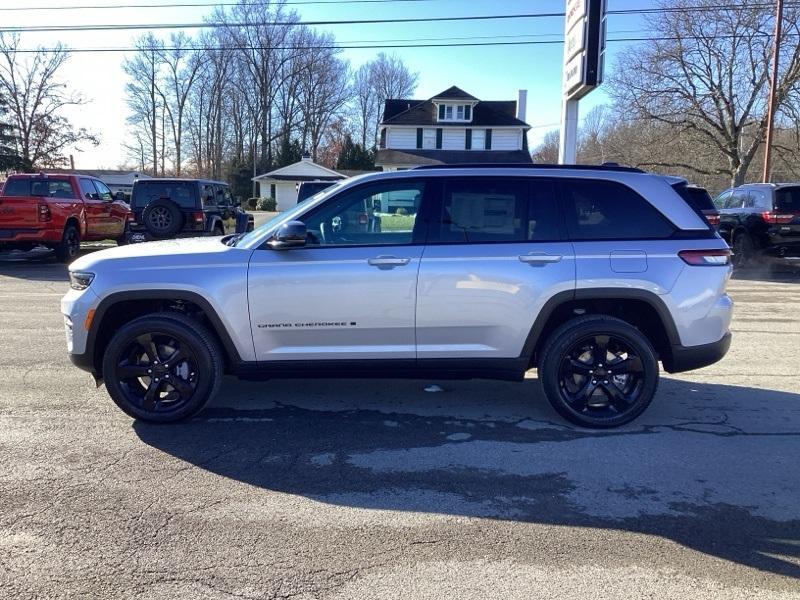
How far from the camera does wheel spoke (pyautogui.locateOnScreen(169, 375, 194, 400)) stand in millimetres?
4805

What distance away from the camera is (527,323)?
4.74 metres

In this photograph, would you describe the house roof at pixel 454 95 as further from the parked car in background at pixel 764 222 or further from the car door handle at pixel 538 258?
the car door handle at pixel 538 258

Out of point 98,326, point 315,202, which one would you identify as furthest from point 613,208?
point 98,326

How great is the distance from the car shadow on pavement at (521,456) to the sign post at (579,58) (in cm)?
716

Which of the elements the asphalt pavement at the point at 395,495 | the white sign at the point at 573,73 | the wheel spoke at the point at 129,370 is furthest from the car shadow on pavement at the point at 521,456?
the white sign at the point at 573,73

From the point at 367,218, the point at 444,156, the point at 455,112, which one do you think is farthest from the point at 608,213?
the point at 455,112

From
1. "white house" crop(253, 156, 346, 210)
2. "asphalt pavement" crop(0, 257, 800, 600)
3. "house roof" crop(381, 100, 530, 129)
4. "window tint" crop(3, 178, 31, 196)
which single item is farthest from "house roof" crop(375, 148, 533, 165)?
"asphalt pavement" crop(0, 257, 800, 600)

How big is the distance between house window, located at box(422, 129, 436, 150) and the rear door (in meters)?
44.5

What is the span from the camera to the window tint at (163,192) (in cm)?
1459

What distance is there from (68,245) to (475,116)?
3771cm

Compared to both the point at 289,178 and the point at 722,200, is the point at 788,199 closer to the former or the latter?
the point at 722,200

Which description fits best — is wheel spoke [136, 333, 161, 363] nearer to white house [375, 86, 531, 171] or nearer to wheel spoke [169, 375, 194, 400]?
wheel spoke [169, 375, 194, 400]

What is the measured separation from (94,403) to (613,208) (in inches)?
175

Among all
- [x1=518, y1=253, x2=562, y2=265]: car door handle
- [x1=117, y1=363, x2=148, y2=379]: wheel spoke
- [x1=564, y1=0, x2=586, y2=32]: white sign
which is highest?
[x1=564, y1=0, x2=586, y2=32]: white sign
